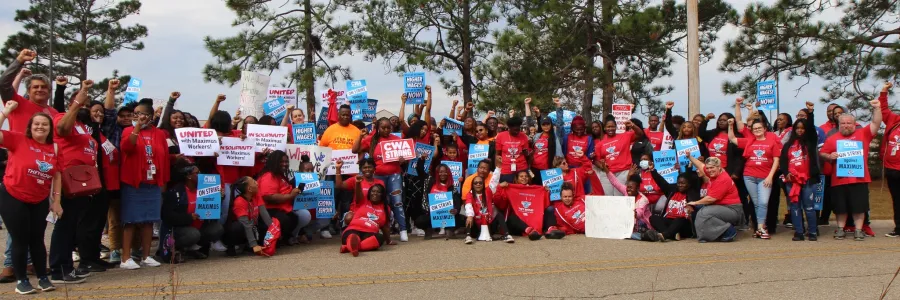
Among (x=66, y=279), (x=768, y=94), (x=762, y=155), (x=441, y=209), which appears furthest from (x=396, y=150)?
(x=768, y=94)

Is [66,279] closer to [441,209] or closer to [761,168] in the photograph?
[441,209]

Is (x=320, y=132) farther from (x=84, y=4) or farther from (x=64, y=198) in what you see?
(x=84, y=4)

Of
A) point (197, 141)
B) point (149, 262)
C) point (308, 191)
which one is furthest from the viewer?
point (308, 191)

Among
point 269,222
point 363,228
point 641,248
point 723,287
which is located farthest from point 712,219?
point 269,222

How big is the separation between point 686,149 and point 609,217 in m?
1.62

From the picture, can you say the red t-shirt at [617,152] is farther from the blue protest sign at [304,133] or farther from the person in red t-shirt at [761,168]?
the blue protest sign at [304,133]

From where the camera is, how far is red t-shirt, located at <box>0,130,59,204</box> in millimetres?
6383

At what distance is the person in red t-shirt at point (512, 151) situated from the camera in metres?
11.2

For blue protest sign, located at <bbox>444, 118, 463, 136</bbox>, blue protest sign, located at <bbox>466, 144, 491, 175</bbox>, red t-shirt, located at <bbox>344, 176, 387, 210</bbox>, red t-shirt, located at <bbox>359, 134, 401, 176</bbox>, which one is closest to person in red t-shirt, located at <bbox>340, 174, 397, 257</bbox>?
red t-shirt, located at <bbox>344, 176, 387, 210</bbox>

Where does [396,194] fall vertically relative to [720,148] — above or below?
below

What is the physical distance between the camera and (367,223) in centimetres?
956

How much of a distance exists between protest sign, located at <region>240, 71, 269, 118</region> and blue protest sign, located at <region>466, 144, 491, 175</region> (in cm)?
427

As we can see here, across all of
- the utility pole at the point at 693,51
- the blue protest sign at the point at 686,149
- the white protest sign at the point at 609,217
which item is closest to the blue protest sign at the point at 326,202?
the white protest sign at the point at 609,217

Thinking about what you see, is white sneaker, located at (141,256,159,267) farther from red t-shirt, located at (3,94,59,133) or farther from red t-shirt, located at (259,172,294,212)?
red t-shirt, located at (3,94,59,133)
